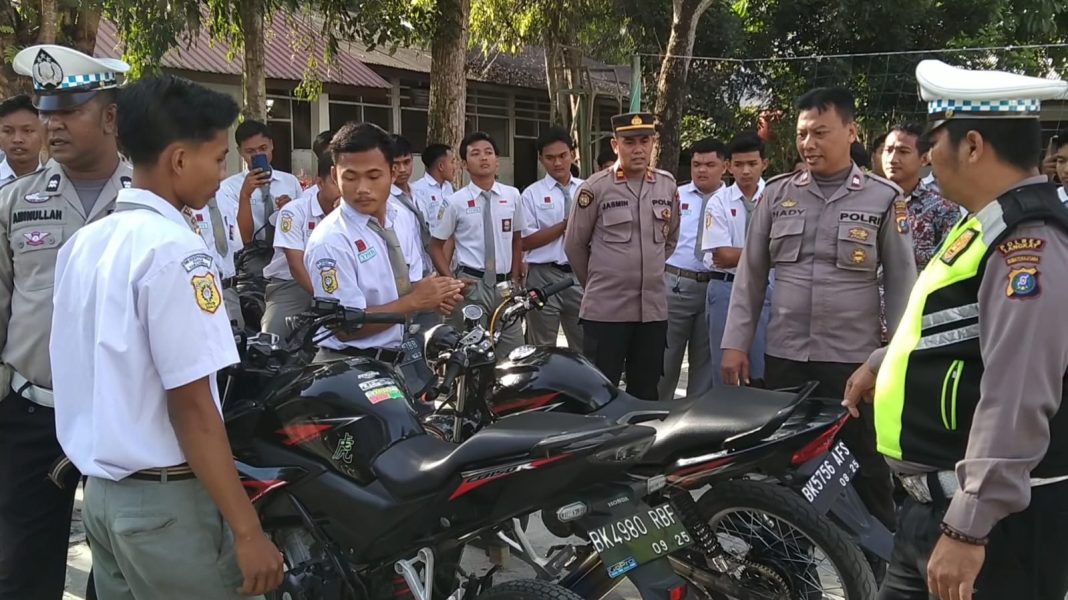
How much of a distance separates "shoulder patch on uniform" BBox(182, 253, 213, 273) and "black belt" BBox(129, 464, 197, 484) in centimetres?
41

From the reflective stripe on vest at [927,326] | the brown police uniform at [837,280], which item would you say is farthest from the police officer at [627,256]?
the reflective stripe on vest at [927,326]

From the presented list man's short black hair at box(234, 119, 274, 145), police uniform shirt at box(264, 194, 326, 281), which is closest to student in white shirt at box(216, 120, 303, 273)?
man's short black hair at box(234, 119, 274, 145)

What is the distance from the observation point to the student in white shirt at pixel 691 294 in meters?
5.27

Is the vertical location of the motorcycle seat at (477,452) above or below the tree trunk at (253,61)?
below

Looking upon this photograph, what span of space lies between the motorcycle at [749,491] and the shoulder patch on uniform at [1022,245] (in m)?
0.99

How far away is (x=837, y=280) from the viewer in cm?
338

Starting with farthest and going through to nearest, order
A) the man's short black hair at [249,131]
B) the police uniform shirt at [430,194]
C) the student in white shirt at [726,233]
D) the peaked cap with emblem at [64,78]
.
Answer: the police uniform shirt at [430,194]
the man's short black hair at [249,131]
the student in white shirt at [726,233]
the peaked cap with emblem at [64,78]

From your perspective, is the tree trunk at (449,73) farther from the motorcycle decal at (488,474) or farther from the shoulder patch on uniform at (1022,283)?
the shoulder patch on uniform at (1022,283)

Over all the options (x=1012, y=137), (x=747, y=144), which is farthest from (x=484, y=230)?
(x=1012, y=137)

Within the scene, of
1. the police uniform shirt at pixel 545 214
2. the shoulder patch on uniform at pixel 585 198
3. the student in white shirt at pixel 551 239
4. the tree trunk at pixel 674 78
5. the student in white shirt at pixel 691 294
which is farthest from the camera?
the tree trunk at pixel 674 78

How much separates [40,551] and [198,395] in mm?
1260

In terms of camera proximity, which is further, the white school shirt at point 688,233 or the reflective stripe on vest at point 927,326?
the white school shirt at point 688,233

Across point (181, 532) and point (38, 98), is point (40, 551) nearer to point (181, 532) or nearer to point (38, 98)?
point (181, 532)

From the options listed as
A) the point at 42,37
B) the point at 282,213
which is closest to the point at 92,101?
the point at 282,213
